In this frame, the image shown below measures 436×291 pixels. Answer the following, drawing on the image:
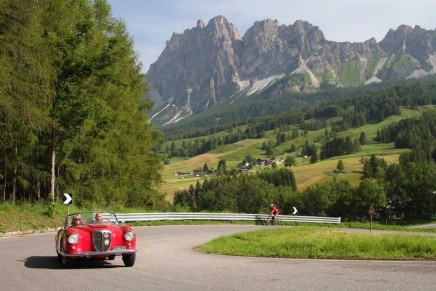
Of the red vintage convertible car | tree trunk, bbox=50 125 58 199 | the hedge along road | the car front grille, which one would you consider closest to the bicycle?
tree trunk, bbox=50 125 58 199

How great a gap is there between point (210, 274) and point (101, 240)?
3336 mm

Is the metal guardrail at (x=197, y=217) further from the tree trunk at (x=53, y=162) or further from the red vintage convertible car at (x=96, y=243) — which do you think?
the red vintage convertible car at (x=96, y=243)

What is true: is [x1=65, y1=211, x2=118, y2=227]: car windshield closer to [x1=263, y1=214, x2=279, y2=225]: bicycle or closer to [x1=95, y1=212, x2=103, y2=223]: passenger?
[x1=95, y1=212, x2=103, y2=223]: passenger

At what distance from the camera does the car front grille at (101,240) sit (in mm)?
12555

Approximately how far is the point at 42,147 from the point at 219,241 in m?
12.2

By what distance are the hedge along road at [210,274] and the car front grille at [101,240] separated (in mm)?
555

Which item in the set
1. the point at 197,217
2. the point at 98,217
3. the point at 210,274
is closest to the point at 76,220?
the point at 98,217

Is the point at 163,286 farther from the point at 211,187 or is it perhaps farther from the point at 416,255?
the point at 211,187

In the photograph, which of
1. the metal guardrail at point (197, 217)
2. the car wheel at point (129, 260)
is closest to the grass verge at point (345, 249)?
the car wheel at point (129, 260)

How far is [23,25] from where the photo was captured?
19.7 m

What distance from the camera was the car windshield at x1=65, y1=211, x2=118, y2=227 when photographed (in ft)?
45.9

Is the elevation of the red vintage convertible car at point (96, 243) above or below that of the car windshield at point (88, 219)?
below

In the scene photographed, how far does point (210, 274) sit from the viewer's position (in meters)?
11.0

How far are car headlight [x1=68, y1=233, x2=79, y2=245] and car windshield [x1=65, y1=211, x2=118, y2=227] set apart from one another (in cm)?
133
